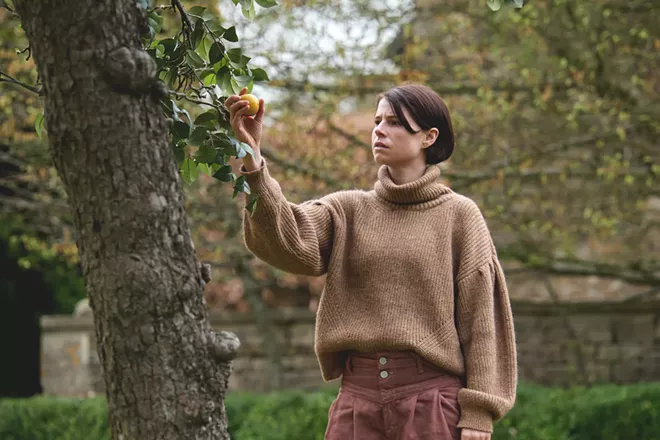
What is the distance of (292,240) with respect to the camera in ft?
8.69

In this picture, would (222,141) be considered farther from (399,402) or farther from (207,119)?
(399,402)

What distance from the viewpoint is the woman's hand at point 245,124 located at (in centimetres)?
242

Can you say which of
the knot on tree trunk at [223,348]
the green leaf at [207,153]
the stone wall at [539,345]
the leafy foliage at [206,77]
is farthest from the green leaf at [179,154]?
the stone wall at [539,345]

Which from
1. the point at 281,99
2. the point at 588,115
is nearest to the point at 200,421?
the point at 281,99

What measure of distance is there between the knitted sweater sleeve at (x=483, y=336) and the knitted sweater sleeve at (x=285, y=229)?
1.34ft

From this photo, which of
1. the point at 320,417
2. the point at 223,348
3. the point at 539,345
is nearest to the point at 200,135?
the point at 223,348

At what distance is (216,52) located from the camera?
237 centimetres

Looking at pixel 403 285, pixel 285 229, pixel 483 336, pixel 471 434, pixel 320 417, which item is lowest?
pixel 320 417

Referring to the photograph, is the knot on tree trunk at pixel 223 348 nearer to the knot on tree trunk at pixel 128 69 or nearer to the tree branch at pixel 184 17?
the knot on tree trunk at pixel 128 69

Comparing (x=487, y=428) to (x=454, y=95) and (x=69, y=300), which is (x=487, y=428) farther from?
(x=69, y=300)

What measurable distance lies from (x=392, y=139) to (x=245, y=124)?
0.48 meters

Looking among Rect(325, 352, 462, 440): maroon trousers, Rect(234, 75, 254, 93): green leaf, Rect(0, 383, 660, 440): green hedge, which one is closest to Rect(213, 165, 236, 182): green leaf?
Rect(234, 75, 254, 93): green leaf

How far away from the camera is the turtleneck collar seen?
2766 mm

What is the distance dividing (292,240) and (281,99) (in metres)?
4.34
